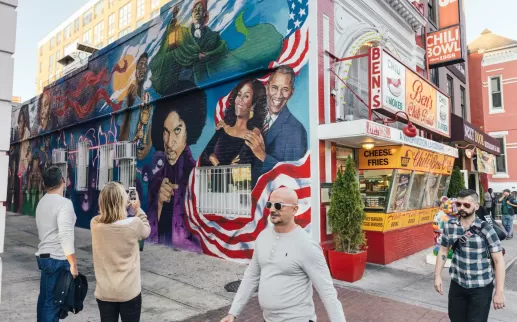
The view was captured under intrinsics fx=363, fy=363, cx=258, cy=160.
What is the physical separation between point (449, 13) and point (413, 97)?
6781mm

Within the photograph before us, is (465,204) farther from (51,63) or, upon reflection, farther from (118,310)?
(51,63)

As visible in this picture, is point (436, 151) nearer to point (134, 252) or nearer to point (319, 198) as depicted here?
point (319, 198)

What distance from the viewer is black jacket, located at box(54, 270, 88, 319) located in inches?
149

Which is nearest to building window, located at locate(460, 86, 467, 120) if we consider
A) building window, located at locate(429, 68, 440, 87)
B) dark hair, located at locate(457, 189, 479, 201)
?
building window, located at locate(429, 68, 440, 87)

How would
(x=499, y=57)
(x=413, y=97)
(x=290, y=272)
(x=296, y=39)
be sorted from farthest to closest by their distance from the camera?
(x=499, y=57)
(x=413, y=97)
(x=296, y=39)
(x=290, y=272)

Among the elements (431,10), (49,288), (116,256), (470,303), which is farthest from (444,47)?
(49,288)

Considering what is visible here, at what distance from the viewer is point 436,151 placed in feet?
34.4

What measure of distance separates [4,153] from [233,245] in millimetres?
6296

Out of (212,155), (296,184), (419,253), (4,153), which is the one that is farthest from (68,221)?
(419,253)

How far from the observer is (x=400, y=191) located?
362 inches

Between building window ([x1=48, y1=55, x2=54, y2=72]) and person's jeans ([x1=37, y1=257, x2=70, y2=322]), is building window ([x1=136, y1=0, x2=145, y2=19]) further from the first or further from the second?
person's jeans ([x1=37, y1=257, x2=70, y2=322])

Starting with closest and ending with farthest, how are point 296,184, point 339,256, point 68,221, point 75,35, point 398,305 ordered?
point 68,221 < point 398,305 < point 339,256 < point 296,184 < point 75,35

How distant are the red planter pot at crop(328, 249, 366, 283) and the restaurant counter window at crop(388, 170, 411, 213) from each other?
196 cm

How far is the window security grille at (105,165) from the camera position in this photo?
543 inches
